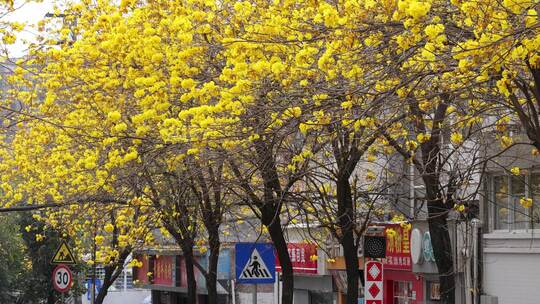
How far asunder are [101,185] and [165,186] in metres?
2.90

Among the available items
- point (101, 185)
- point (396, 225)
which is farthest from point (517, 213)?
point (101, 185)

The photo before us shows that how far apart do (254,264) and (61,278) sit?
8.07 meters

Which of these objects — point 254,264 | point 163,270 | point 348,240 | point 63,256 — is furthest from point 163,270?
point 348,240

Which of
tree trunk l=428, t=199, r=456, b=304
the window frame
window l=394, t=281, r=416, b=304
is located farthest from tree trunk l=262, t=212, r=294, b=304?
window l=394, t=281, r=416, b=304

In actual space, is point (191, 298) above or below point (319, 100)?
below

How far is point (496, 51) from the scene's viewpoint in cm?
976

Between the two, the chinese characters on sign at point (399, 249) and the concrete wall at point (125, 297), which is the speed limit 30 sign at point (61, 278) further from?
the concrete wall at point (125, 297)

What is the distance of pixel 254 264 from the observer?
17984 millimetres

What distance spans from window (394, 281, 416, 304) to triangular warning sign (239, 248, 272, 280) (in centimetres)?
650

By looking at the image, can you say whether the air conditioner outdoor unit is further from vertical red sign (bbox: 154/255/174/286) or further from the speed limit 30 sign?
vertical red sign (bbox: 154/255/174/286)

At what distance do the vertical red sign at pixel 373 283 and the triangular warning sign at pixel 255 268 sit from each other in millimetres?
1804

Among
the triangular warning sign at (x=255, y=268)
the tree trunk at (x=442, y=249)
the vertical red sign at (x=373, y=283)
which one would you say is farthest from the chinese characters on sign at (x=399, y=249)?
the tree trunk at (x=442, y=249)

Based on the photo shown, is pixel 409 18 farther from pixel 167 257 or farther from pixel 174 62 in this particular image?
pixel 167 257

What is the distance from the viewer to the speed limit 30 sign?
2447cm
